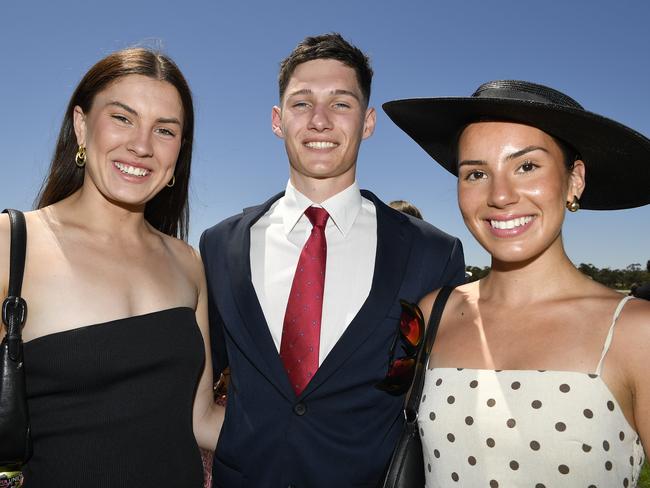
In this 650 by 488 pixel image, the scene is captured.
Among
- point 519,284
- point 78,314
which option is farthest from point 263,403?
point 519,284

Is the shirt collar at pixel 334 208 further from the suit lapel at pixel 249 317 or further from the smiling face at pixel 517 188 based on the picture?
the smiling face at pixel 517 188

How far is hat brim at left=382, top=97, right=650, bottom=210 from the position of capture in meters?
1.92

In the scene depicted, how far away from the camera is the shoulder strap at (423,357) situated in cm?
216

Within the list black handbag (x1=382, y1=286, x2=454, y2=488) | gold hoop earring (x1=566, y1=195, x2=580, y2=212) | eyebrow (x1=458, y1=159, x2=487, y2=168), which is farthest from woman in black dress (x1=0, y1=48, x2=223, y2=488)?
gold hoop earring (x1=566, y1=195, x2=580, y2=212)

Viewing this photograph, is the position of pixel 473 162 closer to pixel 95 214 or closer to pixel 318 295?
pixel 318 295

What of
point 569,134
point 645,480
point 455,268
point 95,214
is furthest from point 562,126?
point 645,480

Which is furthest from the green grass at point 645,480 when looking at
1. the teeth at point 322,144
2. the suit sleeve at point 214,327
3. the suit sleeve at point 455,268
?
the teeth at point 322,144

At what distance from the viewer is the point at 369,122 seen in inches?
129

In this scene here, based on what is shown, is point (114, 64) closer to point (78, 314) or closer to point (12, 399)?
point (78, 314)

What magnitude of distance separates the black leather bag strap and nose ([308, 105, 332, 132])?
1.45 metres

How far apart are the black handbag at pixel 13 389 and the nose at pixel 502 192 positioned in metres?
1.72

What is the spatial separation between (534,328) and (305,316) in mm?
1008

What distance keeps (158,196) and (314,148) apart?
0.88 metres

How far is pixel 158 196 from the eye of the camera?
296cm
